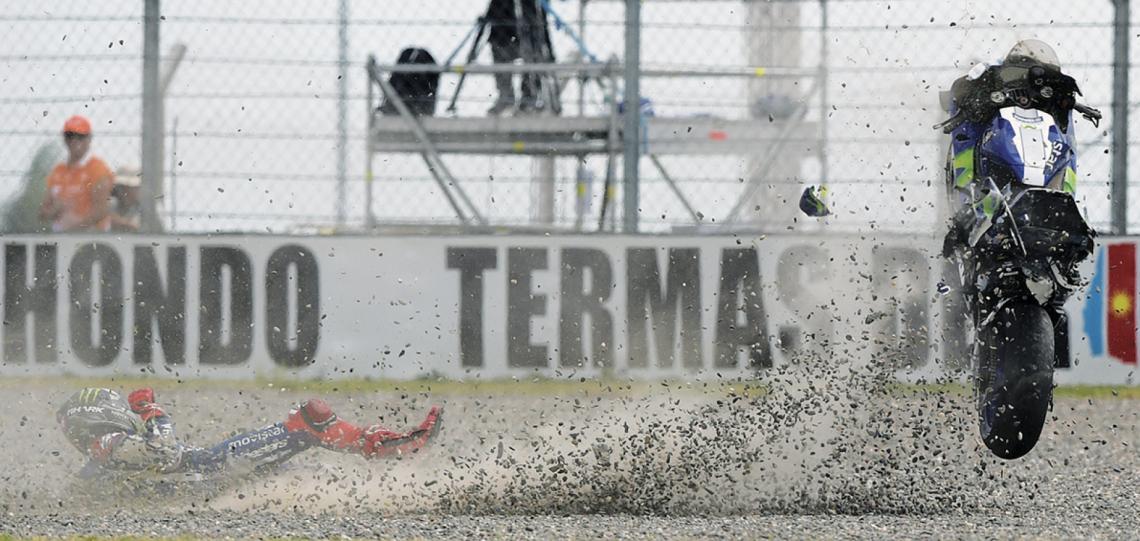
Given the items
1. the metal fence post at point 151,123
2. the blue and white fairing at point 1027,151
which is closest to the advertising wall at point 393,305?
the metal fence post at point 151,123

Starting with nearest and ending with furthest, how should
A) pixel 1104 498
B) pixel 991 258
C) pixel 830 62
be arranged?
1. pixel 991 258
2. pixel 1104 498
3. pixel 830 62

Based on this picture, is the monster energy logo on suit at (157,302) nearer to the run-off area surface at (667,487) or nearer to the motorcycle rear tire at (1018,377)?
the run-off area surface at (667,487)

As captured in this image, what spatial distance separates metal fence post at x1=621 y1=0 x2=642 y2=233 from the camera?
352 inches

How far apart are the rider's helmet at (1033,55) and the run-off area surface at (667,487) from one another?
3.94 ft

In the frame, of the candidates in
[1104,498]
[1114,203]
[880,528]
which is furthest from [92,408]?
[1114,203]

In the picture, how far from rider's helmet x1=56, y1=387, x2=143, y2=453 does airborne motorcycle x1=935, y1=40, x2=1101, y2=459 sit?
2.74m

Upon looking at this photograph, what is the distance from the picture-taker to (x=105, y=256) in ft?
29.2

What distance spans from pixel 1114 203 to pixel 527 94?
3.36m

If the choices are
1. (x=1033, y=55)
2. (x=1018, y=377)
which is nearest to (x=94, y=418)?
(x=1018, y=377)

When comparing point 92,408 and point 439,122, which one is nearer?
point 92,408

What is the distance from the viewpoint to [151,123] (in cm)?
886

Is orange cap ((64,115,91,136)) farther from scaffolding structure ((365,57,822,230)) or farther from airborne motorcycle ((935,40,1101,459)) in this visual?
airborne motorcycle ((935,40,1101,459))

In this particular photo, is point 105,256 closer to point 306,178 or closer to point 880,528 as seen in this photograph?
point 306,178

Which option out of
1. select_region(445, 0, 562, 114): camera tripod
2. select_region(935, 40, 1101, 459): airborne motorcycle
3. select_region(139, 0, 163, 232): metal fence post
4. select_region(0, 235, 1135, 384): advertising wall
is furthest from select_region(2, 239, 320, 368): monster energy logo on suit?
select_region(935, 40, 1101, 459): airborne motorcycle
